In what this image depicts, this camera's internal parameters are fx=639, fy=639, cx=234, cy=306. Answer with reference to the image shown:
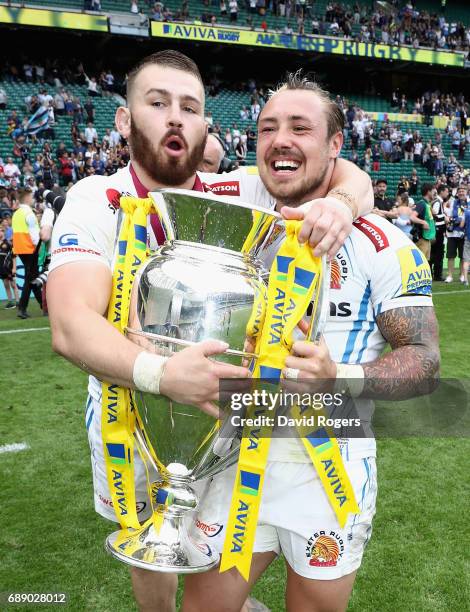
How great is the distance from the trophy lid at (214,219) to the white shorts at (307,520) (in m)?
0.62

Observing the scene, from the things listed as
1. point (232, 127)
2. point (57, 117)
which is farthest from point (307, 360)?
point (232, 127)

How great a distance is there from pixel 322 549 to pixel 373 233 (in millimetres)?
824

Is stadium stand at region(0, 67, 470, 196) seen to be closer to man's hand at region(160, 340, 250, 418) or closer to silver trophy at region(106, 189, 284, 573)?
silver trophy at region(106, 189, 284, 573)

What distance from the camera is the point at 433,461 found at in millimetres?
3955

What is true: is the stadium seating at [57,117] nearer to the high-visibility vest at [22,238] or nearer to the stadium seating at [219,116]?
the stadium seating at [219,116]

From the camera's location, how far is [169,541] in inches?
55.9

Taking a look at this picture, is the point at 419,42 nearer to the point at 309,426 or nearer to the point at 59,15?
the point at 59,15

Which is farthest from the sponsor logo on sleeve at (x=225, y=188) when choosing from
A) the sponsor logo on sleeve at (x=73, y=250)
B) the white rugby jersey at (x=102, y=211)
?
the sponsor logo on sleeve at (x=73, y=250)

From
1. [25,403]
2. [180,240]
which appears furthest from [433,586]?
[25,403]

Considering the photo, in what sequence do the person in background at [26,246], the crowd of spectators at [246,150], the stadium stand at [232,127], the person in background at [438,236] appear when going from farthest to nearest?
the stadium stand at [232,127] < the person in background at [438,236] < the crowd of spectators at [246,150] < the person in background at [26,246]

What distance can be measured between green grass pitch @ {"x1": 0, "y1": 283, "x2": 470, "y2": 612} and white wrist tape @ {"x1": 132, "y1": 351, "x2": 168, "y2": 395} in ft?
5.25

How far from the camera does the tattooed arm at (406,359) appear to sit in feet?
4.88

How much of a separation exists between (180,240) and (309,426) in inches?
21.2

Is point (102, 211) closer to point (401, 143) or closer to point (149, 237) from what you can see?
point (149, 237)
